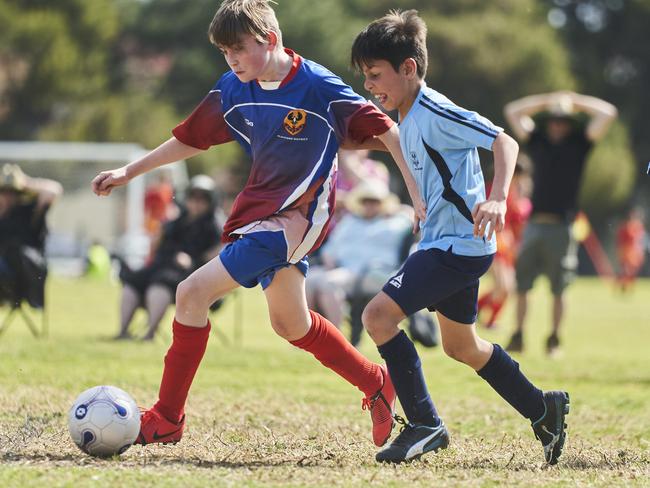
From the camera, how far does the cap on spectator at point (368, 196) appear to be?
11188mm

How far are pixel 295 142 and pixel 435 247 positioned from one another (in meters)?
0.72

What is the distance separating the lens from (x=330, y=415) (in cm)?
654

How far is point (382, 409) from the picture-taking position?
5449 mm

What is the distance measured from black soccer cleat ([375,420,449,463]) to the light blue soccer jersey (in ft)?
2.46

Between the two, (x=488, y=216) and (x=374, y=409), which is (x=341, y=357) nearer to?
(x=374, y=409)

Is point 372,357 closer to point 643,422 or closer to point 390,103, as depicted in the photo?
point 643,422

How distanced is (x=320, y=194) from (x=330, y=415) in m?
1.70

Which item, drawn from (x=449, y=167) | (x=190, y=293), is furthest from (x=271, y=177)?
(x=449, y=167)

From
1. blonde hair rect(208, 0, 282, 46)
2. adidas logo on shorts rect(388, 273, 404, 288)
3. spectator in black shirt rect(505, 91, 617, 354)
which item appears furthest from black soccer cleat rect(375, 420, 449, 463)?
spectator in black shirt rect(505, 91, 617, 354)

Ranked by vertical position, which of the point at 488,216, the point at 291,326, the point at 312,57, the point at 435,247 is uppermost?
the point at 312,57

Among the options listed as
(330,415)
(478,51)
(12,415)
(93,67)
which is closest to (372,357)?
(330,415)

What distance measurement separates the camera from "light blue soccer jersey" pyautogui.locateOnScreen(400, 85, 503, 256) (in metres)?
4.98

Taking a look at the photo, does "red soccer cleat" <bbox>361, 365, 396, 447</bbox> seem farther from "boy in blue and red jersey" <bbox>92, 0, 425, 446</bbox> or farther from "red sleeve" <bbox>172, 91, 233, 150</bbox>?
"red sleeve" <bbox>172, 91, 233, 150</bbox>

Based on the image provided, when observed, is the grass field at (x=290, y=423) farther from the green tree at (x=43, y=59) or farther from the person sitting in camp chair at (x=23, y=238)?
the green tree at (x=43, y=59)
